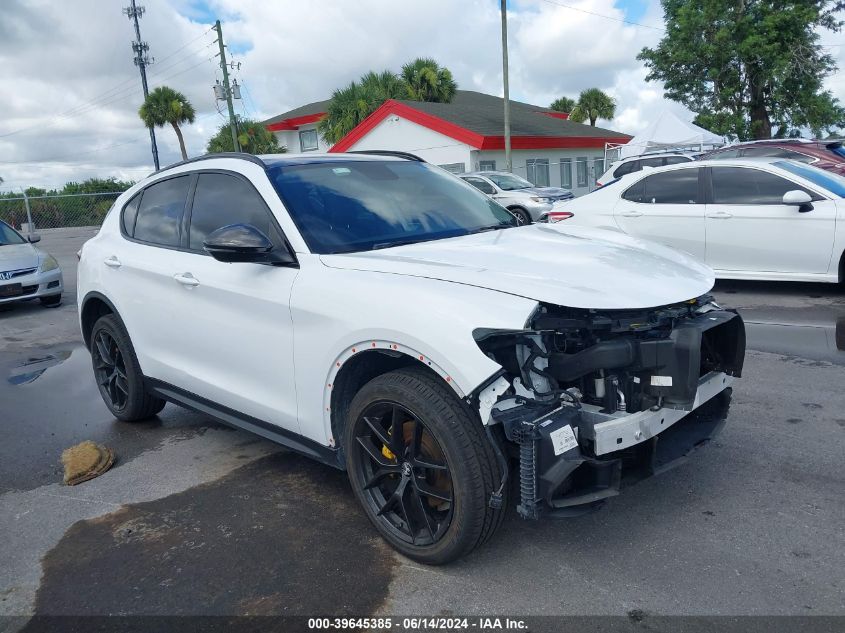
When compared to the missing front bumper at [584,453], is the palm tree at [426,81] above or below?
above

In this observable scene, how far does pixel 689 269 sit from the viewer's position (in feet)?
11.5

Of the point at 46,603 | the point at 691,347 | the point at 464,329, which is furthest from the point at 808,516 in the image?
the point at 46,603

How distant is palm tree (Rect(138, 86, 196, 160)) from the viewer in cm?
4169

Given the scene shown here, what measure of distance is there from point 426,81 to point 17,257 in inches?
1083

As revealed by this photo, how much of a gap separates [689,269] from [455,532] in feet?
5.68

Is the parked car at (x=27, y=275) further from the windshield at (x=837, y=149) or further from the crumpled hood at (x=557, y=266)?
the windshield at (x=837, y=149)

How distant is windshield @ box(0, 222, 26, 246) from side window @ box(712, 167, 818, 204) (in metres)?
10.7

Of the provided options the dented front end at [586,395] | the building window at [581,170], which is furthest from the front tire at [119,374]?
the building window at [581,170]

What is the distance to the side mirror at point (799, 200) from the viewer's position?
7.79 metres

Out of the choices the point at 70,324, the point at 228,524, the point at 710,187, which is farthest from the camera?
the point at 70,324

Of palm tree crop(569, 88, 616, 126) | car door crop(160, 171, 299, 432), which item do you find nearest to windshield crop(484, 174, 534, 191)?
car door crop(160, 171, 299, 432)

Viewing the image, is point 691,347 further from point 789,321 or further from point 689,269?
point 789,321

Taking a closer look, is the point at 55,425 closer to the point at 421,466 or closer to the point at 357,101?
the point at 421,466

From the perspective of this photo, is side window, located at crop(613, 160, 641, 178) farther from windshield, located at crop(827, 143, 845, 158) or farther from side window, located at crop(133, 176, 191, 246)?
side window, located at crop(133, 176, 191, 246)
